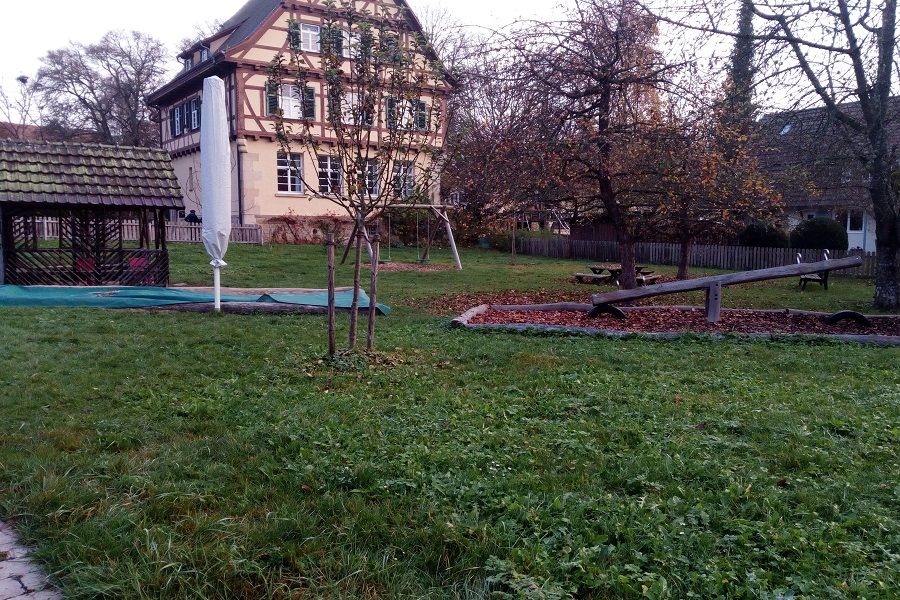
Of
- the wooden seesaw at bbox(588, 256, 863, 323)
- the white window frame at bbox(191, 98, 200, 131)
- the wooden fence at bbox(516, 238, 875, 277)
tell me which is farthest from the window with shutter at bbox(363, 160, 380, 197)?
the white window frame at bbox(191, 98, 200, 131)

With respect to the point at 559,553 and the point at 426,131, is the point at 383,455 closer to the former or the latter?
the point at 559,553

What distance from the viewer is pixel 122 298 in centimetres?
1160

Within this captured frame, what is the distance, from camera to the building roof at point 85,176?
44.7ft

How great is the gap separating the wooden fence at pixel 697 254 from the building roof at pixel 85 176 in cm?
1891

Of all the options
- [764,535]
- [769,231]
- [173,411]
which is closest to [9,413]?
[173,411]

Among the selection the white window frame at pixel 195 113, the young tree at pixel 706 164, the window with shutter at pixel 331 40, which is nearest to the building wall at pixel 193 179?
the white window frame at pixel 195 113

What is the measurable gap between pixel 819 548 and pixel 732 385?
11.8 feet

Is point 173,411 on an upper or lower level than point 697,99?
lower

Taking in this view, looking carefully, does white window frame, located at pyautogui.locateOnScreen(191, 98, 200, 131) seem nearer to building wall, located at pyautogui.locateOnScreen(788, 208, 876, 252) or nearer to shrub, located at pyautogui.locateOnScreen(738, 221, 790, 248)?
shrub, located at pyautogui.locateOnScreen(738, 221, 790, 248)

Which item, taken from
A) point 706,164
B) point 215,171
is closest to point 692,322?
point 706,164

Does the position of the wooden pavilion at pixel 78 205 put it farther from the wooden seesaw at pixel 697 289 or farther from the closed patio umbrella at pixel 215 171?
the wooden seesaw at pixel 697 289

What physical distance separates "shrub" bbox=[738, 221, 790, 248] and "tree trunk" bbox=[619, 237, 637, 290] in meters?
12.4

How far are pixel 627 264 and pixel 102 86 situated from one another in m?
37.7

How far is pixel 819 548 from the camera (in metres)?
3.40
